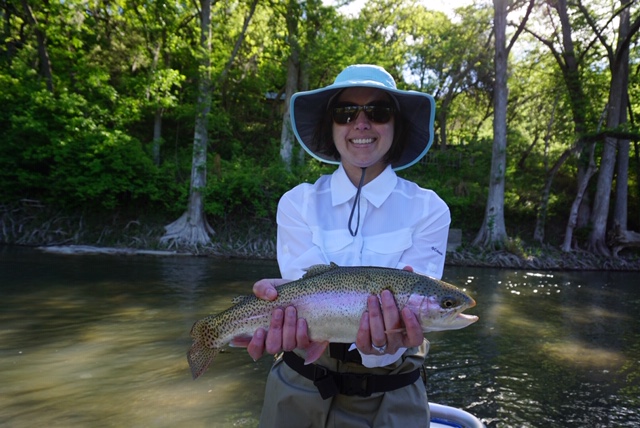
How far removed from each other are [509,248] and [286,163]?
11.6 meters

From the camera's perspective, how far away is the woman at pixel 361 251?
2.23 m

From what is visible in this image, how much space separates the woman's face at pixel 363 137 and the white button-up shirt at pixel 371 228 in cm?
11

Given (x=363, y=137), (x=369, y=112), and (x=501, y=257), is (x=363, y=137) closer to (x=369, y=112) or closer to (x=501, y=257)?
(x=369, y=112)

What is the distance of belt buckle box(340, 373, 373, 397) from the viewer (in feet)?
7.31

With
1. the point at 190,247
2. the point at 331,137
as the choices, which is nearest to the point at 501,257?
the point at 190,247

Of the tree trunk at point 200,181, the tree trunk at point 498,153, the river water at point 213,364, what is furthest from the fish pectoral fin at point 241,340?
the tree trunk at point 498,153

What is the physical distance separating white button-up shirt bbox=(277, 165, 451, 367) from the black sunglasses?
1.09 ft

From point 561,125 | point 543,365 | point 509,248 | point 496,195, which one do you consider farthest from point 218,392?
point 561,125

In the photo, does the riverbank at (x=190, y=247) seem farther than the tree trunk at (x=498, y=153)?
No

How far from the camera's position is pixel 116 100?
19.9 meters

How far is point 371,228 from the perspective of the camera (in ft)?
8.09

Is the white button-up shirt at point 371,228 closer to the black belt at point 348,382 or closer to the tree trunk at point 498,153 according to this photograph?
the black belt at point 348,382

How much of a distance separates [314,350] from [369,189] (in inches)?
35.7

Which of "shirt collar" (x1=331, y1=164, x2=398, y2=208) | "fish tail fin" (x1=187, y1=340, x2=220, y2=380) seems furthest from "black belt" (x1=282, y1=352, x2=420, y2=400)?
"shirt collar" (x1=331, y1=164, x2=398, y2=208)
